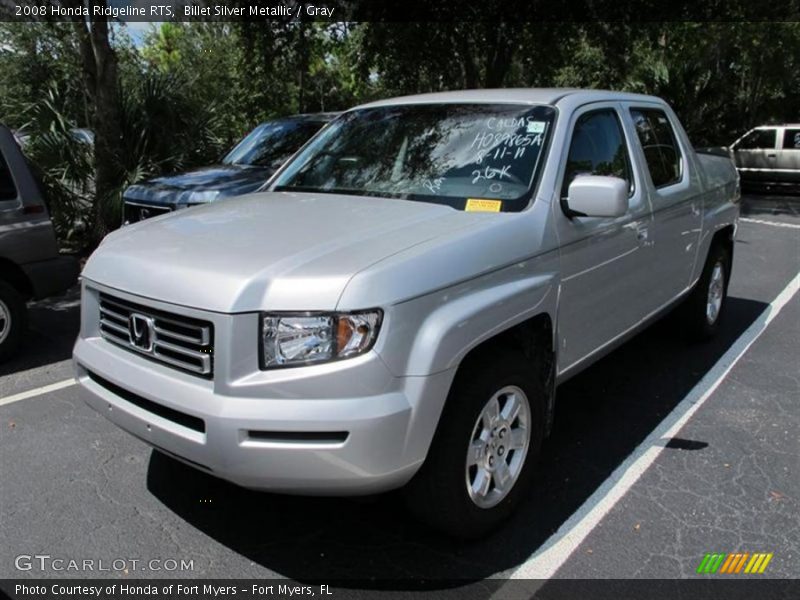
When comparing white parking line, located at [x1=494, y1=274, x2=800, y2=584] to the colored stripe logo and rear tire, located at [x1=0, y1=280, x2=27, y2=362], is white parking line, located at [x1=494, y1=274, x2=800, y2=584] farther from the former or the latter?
rear tire, located at [x1=0, y1=280, x2=27, y2=362]

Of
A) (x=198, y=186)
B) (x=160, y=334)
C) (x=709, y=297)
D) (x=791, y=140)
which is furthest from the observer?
(x=791, y=140)

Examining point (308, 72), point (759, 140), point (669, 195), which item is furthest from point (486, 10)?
point (669, 195)

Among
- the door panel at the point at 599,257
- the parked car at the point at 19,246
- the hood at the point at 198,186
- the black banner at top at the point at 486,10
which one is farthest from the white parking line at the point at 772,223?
the parked car at the point at 19,246

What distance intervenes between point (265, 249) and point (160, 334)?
52 centimetres

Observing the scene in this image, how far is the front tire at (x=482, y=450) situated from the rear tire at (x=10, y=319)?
3.86m

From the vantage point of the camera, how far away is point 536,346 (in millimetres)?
3295

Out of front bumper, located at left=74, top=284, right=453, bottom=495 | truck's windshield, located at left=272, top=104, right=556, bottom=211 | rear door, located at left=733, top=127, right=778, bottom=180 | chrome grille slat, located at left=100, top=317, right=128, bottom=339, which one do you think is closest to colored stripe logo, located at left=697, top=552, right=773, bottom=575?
front bumper, located at left=74, top=284, right=453, bottom=495

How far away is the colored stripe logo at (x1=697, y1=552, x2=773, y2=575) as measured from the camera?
9.57 ft

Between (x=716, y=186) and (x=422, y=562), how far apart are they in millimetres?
3941

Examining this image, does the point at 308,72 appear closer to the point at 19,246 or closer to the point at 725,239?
the point at 19,246

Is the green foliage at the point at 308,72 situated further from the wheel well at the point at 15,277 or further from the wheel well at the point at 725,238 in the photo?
the wheel well at the point at 725,238

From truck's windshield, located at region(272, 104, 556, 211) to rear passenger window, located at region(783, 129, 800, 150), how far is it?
1588cm

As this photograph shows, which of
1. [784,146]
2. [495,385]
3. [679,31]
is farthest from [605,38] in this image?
[495,385]

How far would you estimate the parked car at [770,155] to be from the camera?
666 inches
